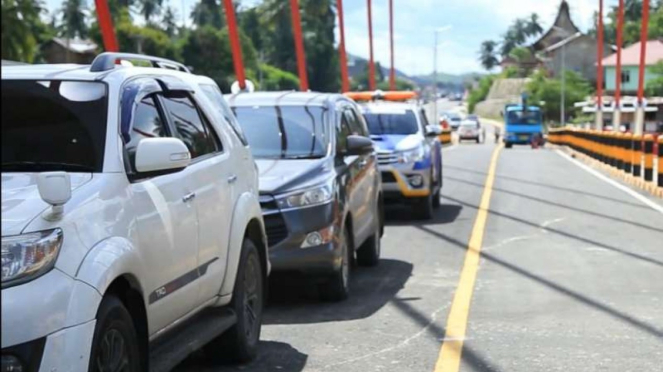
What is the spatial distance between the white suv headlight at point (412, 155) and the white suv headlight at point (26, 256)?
1250cm

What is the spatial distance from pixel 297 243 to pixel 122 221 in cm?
415

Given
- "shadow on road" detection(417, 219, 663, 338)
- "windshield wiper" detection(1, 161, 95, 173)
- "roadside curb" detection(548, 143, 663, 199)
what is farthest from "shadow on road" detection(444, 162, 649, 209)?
"windshield wiper" detection(1, 161, 95, 173)

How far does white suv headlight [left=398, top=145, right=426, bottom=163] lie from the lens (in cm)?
1709

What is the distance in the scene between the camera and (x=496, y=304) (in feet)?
31.7

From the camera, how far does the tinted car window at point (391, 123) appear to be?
18125mm

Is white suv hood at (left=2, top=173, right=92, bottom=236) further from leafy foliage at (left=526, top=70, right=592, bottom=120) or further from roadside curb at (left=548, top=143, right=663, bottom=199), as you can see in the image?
leafy foliage at (left=526, top=70, right=592, bottom=120)

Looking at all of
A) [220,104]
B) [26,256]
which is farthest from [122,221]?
[220,104]

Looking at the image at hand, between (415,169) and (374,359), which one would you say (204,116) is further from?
(415,169)

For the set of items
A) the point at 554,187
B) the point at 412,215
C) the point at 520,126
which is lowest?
the point at 520,126

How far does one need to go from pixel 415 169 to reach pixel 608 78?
257ft

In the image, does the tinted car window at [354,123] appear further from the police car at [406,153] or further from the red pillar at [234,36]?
the red pillar at [234,36]

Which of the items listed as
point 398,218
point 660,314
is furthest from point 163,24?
point 660,314

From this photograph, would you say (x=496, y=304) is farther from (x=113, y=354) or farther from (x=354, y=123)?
(x=113, y=354)

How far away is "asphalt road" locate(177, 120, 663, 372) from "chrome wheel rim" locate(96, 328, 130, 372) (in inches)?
82.2
